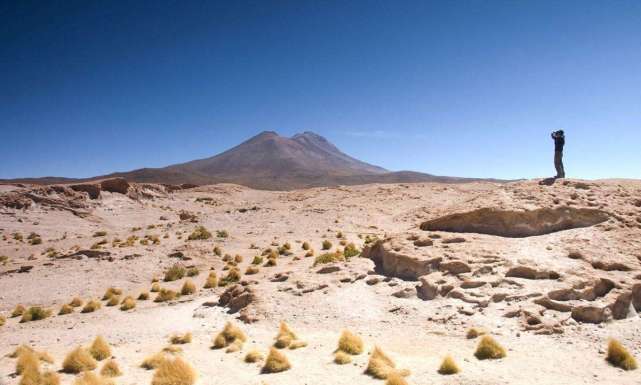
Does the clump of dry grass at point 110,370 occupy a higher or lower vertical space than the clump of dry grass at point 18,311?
higher

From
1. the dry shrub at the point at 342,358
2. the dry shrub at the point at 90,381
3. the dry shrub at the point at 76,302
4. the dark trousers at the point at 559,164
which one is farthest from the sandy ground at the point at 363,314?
the dark trousers at the point at 559,164

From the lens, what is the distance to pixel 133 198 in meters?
44.1

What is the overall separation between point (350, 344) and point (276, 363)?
157 centimetres

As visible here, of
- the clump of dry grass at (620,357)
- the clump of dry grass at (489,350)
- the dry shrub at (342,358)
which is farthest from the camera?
the dry shrub at (342,358)

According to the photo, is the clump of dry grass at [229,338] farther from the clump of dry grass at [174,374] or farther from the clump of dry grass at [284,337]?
the clump of dry grass at [174,374]

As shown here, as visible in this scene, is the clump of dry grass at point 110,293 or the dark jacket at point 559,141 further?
the dark jacket at point 559,141

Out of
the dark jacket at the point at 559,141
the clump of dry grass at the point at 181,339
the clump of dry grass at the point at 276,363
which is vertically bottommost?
the clump of dry grass at the point at 181,339

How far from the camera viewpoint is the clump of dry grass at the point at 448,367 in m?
6.95

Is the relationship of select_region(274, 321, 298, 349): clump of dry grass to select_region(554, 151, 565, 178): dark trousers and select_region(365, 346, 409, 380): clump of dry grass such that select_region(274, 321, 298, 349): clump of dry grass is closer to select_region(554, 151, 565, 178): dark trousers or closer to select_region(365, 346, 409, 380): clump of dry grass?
select_region(365, 346, 409, 380): clump of dry grass

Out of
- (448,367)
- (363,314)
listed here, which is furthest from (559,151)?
(448,367)

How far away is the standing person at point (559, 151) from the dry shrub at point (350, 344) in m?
12.1

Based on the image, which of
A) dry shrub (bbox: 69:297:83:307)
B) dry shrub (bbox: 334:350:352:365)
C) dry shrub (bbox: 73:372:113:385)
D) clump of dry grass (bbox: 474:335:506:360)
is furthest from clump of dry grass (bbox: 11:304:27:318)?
clump of dry grass (bbox: 474:335:506:360)

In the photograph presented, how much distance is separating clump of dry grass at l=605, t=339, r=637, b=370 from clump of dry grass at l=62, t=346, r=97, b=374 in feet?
30.2

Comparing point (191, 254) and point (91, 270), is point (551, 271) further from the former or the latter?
point (91, 270)
